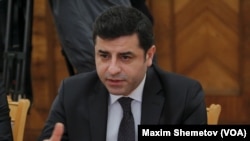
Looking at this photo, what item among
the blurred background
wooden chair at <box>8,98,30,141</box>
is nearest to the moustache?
wooden chair at <box>8,98,30,141</box>

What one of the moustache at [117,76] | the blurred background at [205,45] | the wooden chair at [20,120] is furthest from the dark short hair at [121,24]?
the blurred background at [205,45]

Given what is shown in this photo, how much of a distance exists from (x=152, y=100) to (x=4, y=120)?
550mm

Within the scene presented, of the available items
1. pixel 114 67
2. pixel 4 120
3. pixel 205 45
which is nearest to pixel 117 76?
pixel 114 67

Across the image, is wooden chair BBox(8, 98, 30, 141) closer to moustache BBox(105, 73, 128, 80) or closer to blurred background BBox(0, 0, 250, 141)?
moustache BBox(105, 73, 128, 80)

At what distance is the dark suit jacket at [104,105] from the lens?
1811 millimetres

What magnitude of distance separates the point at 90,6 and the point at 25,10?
0.70 metres

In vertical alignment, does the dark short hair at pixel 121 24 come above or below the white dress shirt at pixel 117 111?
above

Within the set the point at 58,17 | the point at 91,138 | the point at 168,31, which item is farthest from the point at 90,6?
the point at 168,31

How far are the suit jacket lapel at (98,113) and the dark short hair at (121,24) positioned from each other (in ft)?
0.71

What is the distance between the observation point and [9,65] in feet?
10.0

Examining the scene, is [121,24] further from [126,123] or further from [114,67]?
[126,123]

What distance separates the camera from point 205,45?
3689 mm

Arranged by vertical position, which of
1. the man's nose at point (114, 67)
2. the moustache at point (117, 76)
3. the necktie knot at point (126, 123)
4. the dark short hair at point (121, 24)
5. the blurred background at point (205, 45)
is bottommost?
the necktie knot at point (126, 123)

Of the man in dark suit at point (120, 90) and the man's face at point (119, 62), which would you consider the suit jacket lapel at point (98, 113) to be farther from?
the man's face at point (119, 62)
